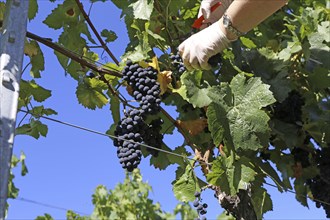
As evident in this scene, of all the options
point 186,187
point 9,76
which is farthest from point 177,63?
point 9,76

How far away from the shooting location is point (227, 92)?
A: 1992mm

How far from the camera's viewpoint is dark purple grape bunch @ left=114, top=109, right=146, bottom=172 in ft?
6.78

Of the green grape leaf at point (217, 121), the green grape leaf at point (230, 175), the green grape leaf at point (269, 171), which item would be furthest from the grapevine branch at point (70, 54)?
the green grape leaf at point (269, 171)

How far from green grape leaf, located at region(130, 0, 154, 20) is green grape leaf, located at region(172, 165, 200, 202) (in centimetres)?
62

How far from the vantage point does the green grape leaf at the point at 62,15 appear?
8.17 ft

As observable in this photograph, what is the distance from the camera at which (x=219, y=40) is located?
1.96 m

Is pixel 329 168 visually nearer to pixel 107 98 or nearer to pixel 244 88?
pixel 244 88

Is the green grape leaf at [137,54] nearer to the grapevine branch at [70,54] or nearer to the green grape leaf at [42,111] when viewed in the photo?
the grapevine branch at [70,54]

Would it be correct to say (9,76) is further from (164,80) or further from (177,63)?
(177,63)

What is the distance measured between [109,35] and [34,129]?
562mm

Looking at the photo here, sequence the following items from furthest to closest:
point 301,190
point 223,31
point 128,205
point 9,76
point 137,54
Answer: point 128,205 → point 301,190 → point 137,54 → point 223,31 → point 9,76

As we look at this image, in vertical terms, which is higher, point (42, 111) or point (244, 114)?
point (42, 111)

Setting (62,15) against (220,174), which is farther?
(62,15)

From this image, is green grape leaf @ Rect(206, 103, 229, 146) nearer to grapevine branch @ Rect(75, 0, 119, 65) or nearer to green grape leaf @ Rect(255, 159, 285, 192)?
green grape leaf @ Rect(255, 159, 285, 192)
